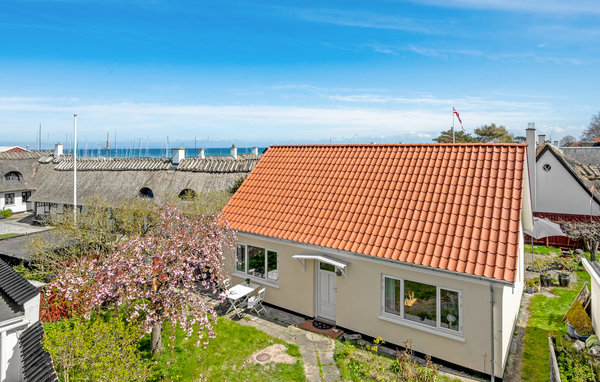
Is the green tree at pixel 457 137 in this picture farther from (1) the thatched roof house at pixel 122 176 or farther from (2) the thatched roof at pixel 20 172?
(2) the thatched roof at pixel 20 172

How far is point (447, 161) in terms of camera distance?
38.8ft

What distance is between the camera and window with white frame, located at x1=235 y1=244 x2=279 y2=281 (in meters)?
13.0

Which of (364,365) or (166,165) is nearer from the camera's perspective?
(364,365)

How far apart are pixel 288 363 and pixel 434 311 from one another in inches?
169

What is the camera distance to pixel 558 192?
76.3 ft

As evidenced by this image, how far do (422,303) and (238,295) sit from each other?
244 inches

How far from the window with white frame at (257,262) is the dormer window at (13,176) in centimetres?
3523

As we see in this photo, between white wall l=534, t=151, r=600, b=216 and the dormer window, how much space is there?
156 feet

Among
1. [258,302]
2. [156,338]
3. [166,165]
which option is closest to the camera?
[156,338]

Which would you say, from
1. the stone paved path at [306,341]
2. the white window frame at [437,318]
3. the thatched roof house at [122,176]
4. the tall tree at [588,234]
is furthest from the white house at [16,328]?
the tall tree at [588,234]

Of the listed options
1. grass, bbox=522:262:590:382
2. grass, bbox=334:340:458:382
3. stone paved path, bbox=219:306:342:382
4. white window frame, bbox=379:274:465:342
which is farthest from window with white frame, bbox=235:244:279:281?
grass, bbox=522:262:590:382

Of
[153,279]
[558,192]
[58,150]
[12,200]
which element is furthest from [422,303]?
[58,150]

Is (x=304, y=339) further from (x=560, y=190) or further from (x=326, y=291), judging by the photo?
(x=560, y=190)

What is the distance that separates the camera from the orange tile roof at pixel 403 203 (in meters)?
9.40
